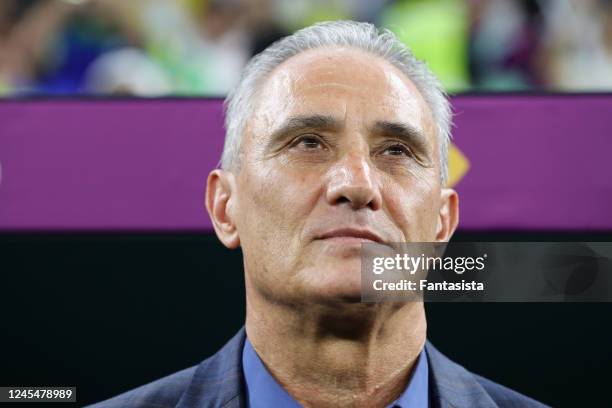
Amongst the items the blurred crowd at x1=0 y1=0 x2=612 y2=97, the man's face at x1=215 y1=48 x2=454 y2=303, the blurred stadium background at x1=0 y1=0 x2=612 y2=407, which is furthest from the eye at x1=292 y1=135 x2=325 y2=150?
the blurred crowd at x1=0 y1=0 x2=612 y2=97

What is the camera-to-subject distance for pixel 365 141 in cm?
125

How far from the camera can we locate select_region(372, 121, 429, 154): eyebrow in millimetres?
1253

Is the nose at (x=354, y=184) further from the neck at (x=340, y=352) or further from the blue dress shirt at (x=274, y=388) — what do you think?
the blue dress shirt at (x=274, y=388)

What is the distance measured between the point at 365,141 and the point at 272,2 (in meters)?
0.96

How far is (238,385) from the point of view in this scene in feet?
4.24

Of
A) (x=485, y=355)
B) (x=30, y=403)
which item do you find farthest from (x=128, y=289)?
(x=485, y=355)

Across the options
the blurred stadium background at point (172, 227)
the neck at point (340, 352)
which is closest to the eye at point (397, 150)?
the neck at point (340, 352)

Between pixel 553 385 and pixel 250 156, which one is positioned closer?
pixel 250 156

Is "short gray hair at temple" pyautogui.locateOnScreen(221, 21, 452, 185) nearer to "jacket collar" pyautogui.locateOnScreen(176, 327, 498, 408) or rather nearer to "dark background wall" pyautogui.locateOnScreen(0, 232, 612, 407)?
"jacket collar" pyautogui.locateOnScreen(176, 327, 498, 408)

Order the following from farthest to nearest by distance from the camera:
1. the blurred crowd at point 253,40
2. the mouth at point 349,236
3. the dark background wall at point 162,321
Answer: the blurred crowd at point 253,40, the dark background wall at point 162,321, the mouth at point 349,236

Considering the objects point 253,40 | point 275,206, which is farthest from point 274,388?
point 253,40

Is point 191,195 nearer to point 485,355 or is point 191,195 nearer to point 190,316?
point 190,316

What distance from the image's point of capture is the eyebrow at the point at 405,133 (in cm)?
125
